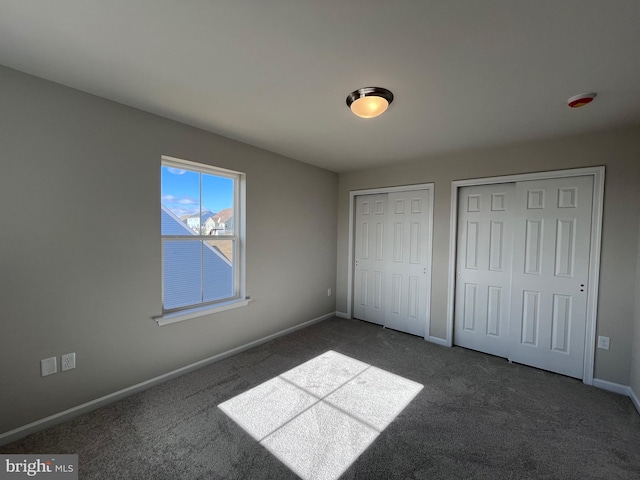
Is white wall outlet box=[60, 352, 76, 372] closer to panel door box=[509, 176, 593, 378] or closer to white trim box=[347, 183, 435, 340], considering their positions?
white trim box=[347, 183, 435, 340]

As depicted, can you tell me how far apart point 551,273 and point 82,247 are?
4.29 m

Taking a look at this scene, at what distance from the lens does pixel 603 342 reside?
266 centimetres

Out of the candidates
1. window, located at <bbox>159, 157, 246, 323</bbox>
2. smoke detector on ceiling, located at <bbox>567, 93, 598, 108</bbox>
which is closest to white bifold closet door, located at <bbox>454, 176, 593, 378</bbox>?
smoke detector on ceiling, located at <bbox>567, 93, 598, 108</bbox>

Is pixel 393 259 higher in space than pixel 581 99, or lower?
lower

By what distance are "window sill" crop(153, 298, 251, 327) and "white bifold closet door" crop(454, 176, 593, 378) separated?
2720 mm

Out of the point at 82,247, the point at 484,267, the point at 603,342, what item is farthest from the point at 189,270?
the point at 603,342

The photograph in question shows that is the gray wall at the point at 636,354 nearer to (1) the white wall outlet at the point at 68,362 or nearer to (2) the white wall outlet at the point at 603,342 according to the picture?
(2) the white wall outlet at the point at 603,342

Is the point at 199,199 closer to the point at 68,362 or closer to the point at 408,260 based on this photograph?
the point at 68,362

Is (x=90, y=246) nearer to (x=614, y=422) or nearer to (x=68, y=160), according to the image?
(x=68, y=160)

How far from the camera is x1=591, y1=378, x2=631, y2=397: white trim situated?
100 inches

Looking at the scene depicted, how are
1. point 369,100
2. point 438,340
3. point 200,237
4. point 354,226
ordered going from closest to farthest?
point 369,100 < point 200,237 < point 438,340 < point 354,226

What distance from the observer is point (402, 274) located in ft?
13.2

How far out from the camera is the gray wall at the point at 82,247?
1.85 m

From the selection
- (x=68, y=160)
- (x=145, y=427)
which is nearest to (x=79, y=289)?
(x=68, y=160)
